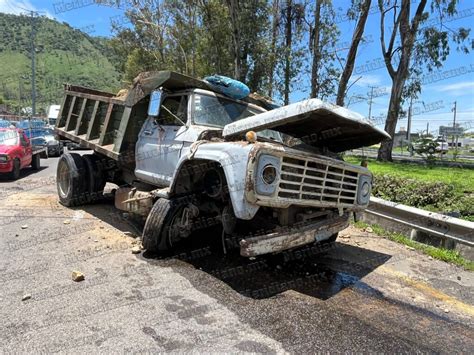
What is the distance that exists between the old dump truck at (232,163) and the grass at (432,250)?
56.0 inches

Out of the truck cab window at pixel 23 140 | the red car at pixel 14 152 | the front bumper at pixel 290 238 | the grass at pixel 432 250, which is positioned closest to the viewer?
the front bumper at pixel 290 238

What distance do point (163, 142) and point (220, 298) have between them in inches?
107

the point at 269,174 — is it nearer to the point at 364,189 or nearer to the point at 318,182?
the point at 318,182

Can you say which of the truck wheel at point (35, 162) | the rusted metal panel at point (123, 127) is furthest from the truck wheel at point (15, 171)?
the rusted metal panel at point (123, 127)

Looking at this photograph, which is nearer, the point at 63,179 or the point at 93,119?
the point at 93,119

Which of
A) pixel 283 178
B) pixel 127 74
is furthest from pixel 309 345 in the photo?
pixel 127 74

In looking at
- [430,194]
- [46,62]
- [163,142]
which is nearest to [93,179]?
[163,142]

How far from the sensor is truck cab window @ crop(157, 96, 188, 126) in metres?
5.94

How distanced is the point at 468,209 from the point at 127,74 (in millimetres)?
30406

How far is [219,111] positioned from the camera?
19.9 feet

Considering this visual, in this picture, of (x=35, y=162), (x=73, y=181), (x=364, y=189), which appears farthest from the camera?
(x=35, y=162)

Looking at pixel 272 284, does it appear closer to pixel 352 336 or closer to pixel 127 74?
pixel 352 336

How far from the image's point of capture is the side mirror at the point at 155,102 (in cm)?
600

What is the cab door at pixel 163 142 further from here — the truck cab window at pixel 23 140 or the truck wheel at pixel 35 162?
the truck wheel at pixel 35 162
